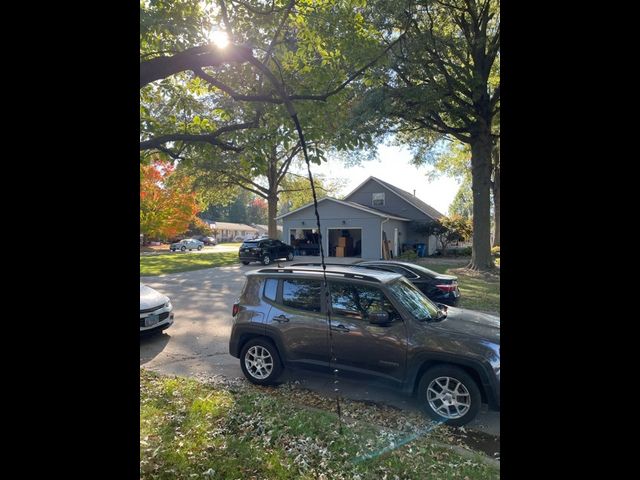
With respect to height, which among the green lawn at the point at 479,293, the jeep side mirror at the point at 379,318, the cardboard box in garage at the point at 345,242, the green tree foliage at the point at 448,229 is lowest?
the green lawn at the point at 479,293

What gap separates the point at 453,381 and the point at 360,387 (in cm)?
122

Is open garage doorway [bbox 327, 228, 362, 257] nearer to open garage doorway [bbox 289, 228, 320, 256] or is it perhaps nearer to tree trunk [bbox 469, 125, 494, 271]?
Answer: open garage doorway [bbox 289, 228, 320, 256]

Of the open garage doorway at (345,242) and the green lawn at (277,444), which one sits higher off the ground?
the open garage doorway at (345,242)

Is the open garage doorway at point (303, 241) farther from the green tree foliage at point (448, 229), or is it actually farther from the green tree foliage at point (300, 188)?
the green tree foliage at point (448, 229)

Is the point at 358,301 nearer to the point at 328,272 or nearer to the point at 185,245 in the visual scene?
the point at 328,272

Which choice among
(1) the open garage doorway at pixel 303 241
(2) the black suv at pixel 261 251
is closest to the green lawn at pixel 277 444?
(2) the black suv at pixel 261 251

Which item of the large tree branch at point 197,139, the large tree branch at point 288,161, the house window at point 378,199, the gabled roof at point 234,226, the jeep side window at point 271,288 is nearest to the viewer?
the large tree branch at point 197,139

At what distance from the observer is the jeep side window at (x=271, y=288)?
436 centimetres

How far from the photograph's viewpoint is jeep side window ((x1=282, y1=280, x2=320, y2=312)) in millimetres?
4133

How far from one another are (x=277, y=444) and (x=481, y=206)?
1446 cm

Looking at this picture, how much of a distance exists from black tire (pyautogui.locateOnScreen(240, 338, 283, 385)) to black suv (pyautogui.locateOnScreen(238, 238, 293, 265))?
14288mm

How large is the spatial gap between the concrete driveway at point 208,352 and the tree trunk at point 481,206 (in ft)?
33.9

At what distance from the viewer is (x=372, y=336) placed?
3691 mm
